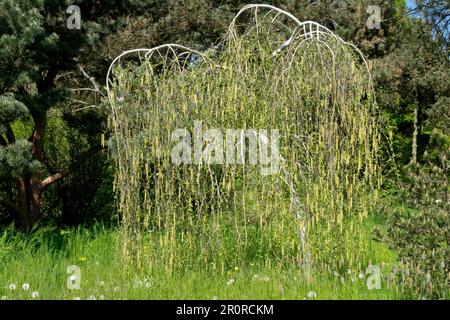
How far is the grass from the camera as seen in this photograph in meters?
3.47

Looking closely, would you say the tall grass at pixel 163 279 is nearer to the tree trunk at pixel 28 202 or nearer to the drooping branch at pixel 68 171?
the tree trunk at pixel 28 202

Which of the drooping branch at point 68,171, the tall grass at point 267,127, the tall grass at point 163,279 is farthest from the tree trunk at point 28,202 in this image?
the tall grass at point 267,127

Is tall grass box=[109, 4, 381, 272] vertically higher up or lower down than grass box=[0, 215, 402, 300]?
higher up

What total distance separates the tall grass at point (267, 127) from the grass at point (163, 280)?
0.09 meters

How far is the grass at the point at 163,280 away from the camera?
137 inches

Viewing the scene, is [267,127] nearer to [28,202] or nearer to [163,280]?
[163,280]

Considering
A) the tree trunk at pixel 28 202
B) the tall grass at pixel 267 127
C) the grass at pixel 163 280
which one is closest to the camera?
the grass at pixel 163 280

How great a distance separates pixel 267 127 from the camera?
146 inches

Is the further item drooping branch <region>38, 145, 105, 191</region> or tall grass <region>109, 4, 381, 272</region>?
drooping branch <region>38, 145, 105, 191</region>

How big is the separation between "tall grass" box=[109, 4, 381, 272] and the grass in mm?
88

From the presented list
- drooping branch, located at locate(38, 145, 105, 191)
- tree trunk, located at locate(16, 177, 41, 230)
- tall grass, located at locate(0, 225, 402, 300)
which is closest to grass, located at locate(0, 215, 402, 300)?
tall grass, located at locate(0, 225, 402, 300)

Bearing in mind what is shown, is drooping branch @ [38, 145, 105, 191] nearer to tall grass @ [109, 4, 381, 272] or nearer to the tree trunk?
the tree trunk
